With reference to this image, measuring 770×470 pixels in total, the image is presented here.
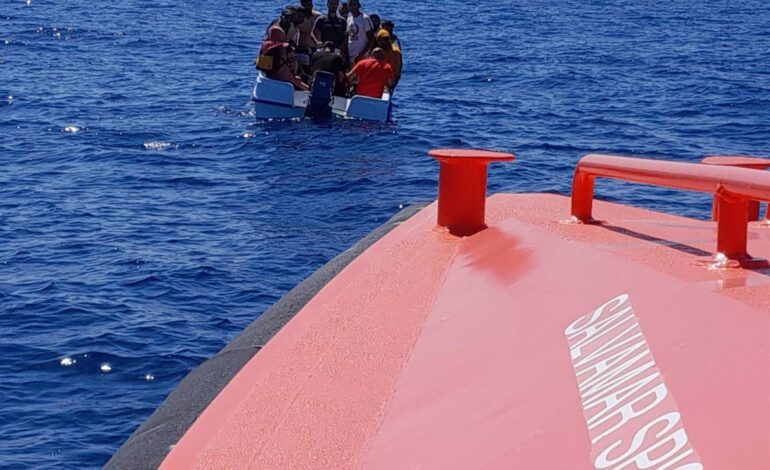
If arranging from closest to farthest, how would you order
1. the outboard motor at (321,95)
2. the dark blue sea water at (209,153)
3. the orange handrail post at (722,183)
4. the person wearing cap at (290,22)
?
the orange handrail post at (722,183), the dark blue sea water at (209,153), the outboard motor at (321,95), the person wearing cap at (290,22)

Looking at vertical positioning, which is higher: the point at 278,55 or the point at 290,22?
the point at 290,22

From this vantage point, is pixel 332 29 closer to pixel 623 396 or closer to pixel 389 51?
pixel 389 51

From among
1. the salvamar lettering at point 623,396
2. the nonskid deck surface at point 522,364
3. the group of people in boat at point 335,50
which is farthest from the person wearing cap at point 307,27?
the salvamar lettering at point 623,396

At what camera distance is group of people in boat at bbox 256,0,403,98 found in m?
17.7

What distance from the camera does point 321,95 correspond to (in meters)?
17.5

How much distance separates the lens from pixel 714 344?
3104mm

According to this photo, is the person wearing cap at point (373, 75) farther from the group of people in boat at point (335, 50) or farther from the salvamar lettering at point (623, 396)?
the salvamar lettering at point (623, 396)

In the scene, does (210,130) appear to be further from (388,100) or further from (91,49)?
(91,49)

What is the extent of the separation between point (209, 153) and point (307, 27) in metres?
3.00

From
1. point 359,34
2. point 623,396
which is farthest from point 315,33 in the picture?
point 623,396

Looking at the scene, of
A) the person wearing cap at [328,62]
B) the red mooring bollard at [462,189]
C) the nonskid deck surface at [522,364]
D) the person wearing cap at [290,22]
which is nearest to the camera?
the nonskid deck surface at [522,364]

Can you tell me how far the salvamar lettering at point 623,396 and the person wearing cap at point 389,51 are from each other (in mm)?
14083

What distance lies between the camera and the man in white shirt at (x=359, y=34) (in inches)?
715

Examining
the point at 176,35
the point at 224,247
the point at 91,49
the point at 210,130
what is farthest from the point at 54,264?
the point at 176,35
